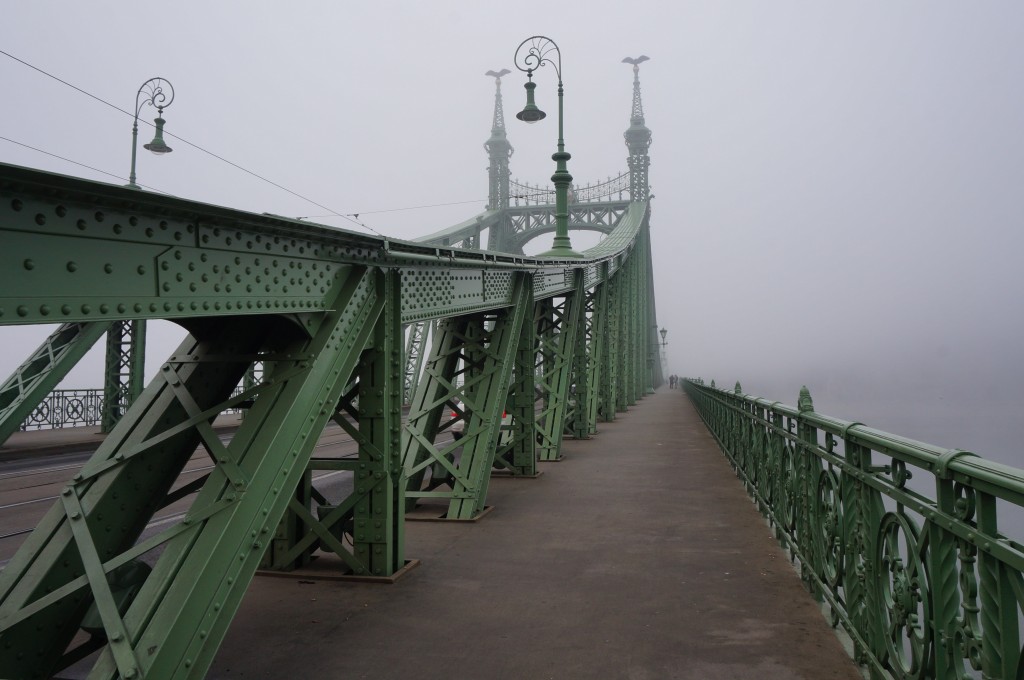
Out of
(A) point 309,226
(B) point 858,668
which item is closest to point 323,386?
(A) point 309,226

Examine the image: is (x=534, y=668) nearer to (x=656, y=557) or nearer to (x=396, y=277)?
(x=656, y=557)

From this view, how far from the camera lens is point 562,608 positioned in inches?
209

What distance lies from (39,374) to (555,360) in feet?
34.2

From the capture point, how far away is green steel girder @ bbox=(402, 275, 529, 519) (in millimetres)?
8656

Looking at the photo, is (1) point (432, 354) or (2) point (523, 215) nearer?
(1) point (432, 354)

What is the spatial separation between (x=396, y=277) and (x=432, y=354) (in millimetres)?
3323

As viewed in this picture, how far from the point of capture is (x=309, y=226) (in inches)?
186

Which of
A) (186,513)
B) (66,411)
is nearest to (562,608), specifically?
(186,513)

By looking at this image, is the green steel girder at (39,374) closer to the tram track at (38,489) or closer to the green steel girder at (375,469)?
the tram track at (38,489)

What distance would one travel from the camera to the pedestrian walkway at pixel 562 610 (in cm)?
429

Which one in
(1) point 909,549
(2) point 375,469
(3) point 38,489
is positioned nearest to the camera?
(1) point 909,549

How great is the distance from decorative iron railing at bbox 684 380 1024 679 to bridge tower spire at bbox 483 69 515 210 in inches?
2182

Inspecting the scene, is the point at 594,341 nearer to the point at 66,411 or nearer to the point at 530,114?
the point at 530,114

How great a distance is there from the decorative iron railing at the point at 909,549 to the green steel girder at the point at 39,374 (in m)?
13.7
